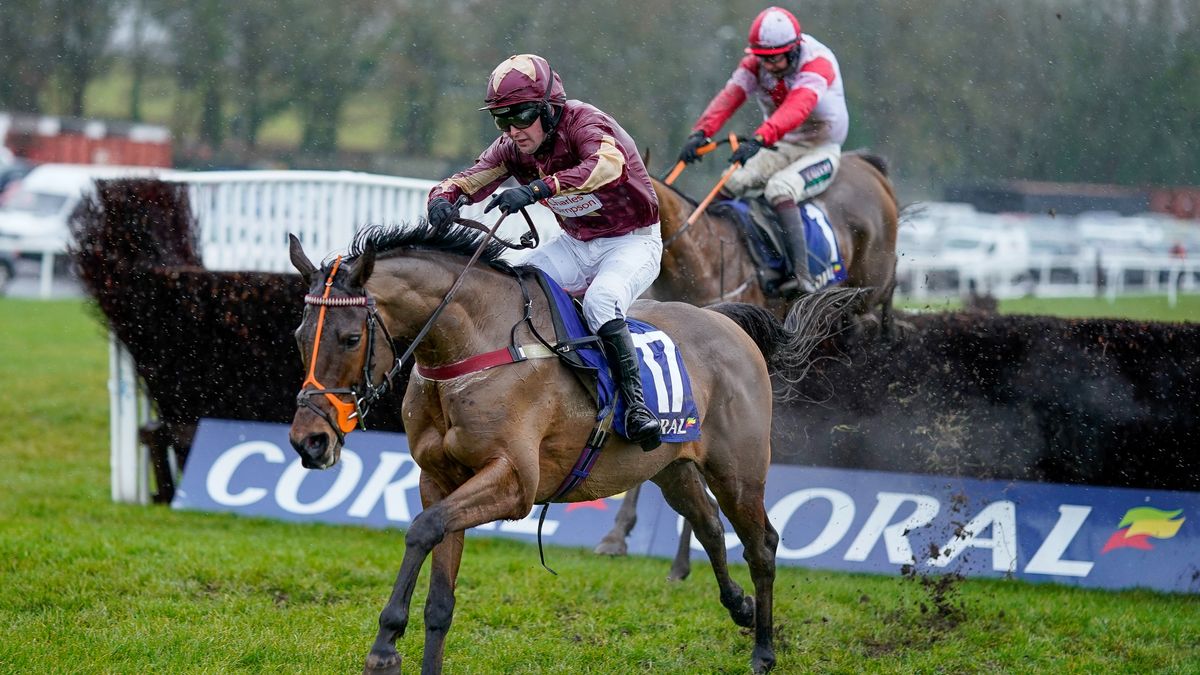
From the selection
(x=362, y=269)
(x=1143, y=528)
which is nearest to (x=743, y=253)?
(x=1143, y=528)

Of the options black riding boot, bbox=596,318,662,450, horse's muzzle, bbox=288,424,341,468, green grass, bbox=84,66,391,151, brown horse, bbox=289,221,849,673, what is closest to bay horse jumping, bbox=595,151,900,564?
brown horse, bbox=289,221,849,673

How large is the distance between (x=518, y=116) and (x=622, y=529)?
3.29 m

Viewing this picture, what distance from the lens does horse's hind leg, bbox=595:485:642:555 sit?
23.5ft

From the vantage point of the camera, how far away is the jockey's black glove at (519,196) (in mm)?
4348

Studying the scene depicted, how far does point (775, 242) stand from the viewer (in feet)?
24.2

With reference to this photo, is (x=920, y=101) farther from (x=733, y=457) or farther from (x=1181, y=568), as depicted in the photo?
(x=733, y=457)

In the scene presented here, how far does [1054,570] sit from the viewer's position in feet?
22.4

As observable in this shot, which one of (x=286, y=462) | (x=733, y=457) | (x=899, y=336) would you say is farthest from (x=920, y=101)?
(x=733, y=457)

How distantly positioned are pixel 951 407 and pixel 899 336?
532 mm

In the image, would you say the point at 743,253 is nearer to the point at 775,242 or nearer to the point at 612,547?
the point at 775,242

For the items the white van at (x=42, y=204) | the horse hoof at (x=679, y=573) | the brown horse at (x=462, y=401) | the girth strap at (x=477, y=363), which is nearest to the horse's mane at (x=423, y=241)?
the brown horse at (x=462, y=401)

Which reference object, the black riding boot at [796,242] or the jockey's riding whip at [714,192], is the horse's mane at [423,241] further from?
the black riding boot at [796,242]

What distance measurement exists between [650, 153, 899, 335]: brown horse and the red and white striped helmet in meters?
1.02

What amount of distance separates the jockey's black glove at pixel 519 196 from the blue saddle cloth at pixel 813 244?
3147 mm
